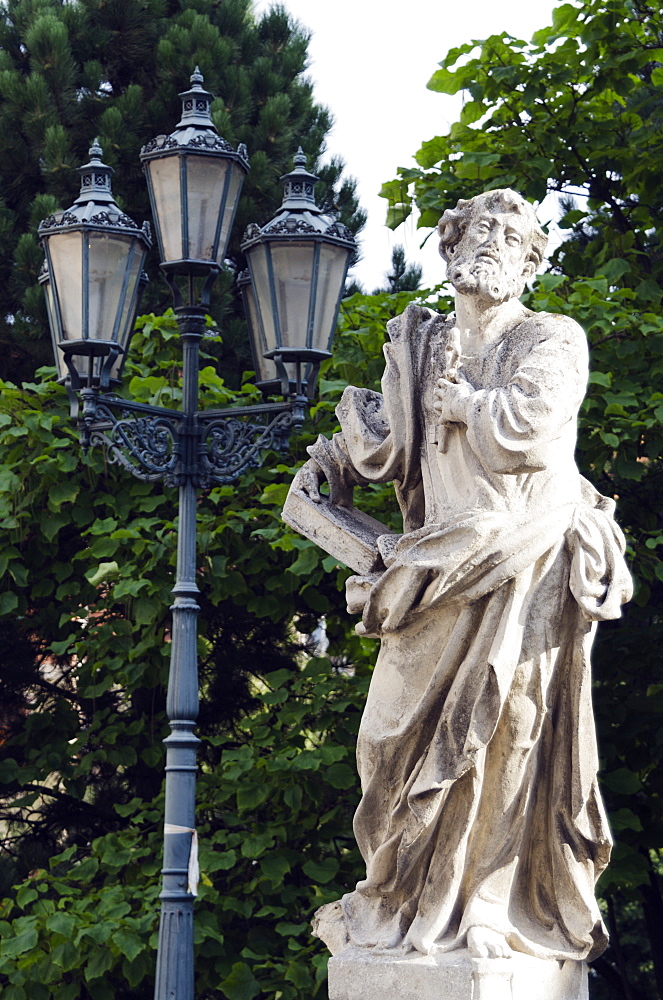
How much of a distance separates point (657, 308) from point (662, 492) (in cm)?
107

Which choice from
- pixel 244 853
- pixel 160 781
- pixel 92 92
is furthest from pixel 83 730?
pixel 92 92

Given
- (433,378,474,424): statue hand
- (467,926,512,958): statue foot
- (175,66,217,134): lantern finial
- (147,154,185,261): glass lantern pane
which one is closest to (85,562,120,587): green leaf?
(147,154,185,261): glass lantern pane

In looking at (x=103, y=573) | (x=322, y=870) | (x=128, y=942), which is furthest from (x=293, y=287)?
(x=128, y=942)

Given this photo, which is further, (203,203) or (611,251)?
(611,251)

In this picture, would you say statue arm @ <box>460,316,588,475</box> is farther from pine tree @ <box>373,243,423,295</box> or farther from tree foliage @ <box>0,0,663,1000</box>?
pine tree @ <box>373,243,423,295</box>

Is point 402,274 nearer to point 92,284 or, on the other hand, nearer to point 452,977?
point 92,284

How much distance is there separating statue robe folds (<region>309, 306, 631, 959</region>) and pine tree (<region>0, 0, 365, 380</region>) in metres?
7.69

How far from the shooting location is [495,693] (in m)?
3.63

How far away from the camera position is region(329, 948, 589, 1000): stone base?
341 cm

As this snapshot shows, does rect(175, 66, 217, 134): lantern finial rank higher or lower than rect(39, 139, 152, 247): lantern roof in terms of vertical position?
higher

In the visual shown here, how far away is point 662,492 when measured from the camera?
8.08m

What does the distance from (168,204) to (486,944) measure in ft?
11.9

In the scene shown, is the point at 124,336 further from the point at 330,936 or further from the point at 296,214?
the point at 330,936

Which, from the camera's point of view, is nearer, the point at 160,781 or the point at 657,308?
the point at 657,308
